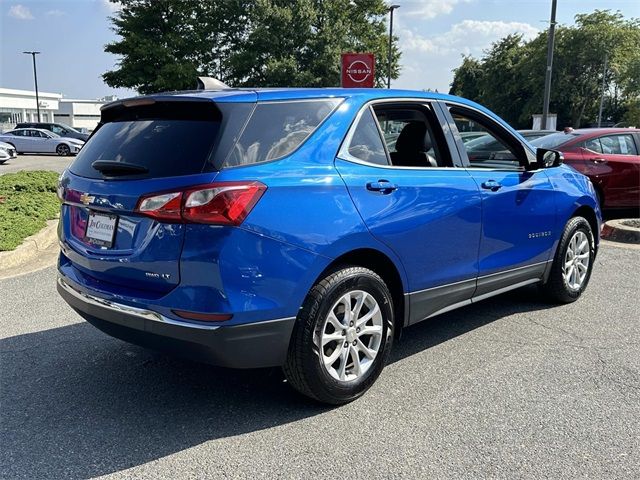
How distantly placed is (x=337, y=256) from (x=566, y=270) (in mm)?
2954

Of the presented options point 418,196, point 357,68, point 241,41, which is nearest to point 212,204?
point 418,196

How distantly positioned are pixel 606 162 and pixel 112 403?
846 cm

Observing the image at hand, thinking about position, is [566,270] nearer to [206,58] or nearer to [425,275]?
[425,275]

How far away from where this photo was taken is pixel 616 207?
9305 mm

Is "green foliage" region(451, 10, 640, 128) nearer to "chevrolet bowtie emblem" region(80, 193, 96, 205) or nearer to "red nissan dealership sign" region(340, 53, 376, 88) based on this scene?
"red nissan dealership sign" region(340, 53, 376, 88)

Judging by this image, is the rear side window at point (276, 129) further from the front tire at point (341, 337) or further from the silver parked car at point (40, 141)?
the silver parked car at point (40, 141)

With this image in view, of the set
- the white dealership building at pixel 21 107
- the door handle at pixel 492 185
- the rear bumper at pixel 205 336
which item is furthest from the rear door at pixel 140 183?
the white dealership building at pixel 21 107

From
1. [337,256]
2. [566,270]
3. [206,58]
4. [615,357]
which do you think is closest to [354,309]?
[337,256]

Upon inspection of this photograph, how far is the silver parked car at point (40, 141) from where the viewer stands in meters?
28.0

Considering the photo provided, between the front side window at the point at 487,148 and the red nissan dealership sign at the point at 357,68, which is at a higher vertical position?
the red nissan dealership sign at the point at 357,68

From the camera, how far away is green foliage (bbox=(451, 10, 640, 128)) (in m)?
49.7

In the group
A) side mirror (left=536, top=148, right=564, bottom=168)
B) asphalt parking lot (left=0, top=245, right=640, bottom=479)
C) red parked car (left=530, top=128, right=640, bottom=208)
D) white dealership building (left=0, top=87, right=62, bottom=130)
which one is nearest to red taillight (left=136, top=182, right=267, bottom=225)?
asphalt parking lot (left=0, top=245, right=640, bottom=479)

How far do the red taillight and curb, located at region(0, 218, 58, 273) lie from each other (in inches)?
177

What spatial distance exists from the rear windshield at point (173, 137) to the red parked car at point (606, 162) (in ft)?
25.2
